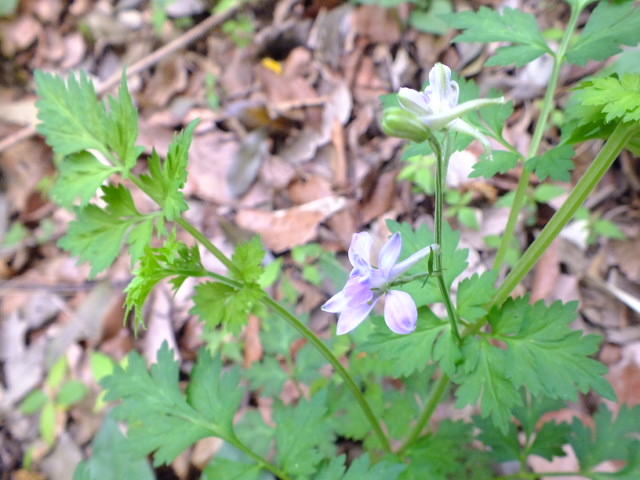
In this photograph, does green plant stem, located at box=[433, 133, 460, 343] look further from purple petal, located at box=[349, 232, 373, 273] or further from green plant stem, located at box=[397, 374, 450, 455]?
green plant stem, located at box=[397, 374, 450, 455]

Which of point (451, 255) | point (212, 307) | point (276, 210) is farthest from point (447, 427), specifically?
point (276, 210)

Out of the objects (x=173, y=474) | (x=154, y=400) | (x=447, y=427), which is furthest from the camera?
(x=173, y=474)

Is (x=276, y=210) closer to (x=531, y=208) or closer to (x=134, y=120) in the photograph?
(x=531, y=208)

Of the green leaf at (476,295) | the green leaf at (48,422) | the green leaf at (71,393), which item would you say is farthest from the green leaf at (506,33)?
the green leaf at (48,422)

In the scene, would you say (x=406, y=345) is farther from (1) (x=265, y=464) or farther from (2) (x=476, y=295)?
(1) (x=265, y=464)

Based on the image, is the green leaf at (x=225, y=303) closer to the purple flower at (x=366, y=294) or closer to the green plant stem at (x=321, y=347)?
the green plant stem at (x=321, y=347)

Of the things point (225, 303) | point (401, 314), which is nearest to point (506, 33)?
point (401, 314)
